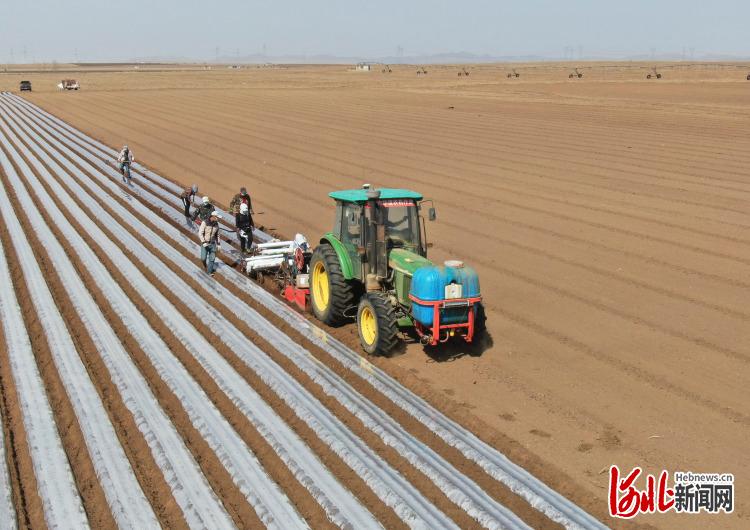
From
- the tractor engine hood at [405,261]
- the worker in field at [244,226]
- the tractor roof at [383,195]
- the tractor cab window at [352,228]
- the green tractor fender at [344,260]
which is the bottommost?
the worker in field at [244,226]

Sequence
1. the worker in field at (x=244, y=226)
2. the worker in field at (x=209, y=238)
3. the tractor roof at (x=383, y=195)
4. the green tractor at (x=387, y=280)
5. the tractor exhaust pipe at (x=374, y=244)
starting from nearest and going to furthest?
Result: the green tractor at (x=387, y=280)
the tractor exhaust pipe at (x=374, y=244)
the tractor roof at (x=383, y=195)
the worker in field at (x=209, y=238)
the worker in field at (x=244, y=226)

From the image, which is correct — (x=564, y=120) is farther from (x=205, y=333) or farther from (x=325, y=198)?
(x=205, y=333)

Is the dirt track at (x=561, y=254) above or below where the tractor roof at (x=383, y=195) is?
below

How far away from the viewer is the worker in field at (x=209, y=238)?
12.7 metres

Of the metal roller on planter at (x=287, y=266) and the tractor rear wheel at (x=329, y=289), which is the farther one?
the metal roller on planter at (x=287, y=266)

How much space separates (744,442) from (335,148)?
69.9 ft

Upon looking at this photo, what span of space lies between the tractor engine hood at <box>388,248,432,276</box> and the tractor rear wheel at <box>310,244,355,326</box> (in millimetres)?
795

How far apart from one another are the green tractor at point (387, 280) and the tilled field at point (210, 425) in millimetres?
518

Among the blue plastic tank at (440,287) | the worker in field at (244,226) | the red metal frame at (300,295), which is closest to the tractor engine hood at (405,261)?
the blue plastic tank at (440,287)

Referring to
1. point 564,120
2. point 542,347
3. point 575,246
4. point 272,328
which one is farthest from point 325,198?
point 564,120

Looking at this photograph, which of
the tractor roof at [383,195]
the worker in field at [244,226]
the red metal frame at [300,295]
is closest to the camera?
the tractor roof at [383,195]

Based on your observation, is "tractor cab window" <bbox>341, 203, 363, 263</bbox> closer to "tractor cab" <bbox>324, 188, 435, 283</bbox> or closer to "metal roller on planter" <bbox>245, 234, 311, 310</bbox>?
"tractor cab" <bbox>324, 188, 435, 283</bbox>

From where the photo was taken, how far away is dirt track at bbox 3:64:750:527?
735 cm

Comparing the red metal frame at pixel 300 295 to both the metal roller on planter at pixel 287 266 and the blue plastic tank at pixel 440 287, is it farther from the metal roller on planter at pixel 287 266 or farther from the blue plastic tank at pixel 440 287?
the blue plastic tank at pixel 440 287
